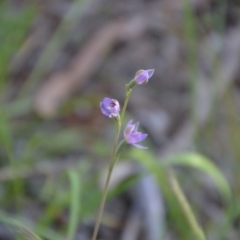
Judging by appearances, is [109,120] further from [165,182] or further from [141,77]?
[141,77]

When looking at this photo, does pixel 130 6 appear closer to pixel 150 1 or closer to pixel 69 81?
pixel 150 1

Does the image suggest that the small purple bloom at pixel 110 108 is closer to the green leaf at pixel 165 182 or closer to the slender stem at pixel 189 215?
the slender stem at pixel 189 215

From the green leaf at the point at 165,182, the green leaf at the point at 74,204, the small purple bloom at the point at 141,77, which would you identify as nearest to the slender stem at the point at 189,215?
the green leaf at the point at 165,182

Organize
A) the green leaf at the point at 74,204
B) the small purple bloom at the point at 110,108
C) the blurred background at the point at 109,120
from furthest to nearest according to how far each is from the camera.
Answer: the blurred background at the point at 109,120 → the green leaf at the point at 74,204 → the small purple bloom at the point at 110,108

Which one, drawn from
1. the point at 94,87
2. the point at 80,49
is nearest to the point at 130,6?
the point at 80,49

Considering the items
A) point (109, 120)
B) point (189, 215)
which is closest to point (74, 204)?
point (189, 215)
